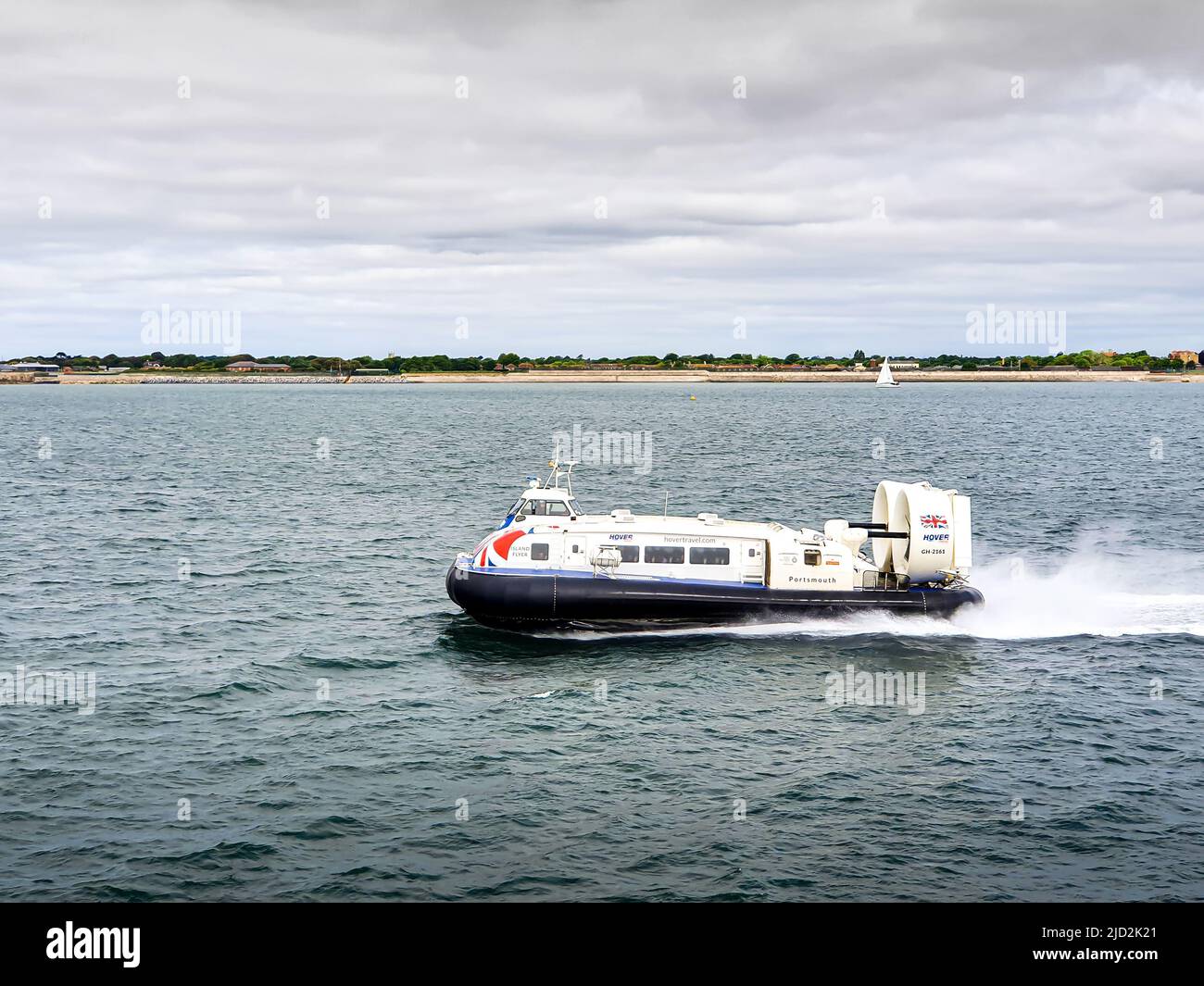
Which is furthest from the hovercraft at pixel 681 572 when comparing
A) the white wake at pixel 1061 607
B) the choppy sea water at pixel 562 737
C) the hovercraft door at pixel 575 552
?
the choppy sea water at pixel 562 737

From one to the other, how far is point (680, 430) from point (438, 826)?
12175 cm

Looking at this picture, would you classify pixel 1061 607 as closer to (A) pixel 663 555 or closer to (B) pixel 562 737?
(A) pixel 663 555

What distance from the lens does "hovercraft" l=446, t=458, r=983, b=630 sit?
3359 cm

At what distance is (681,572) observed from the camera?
34312mm

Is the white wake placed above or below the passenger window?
below

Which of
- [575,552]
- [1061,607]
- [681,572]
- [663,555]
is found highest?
[575,552]

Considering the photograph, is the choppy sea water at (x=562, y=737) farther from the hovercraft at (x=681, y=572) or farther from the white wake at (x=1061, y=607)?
the hovercraft at (x=681, y=572)

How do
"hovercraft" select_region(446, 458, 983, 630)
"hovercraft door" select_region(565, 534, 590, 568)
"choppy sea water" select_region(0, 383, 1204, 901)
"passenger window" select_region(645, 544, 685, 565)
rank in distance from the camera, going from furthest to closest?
1. "passenger window" select_region(645, 544, 685, 565)
2. "hovercraft door" select_region(565, 534, 590, 568)
3. "hovercraft" select_region(446, 458, 983, 630)
4. "choppy sea water" select_region(0, 383, 1204, 901)

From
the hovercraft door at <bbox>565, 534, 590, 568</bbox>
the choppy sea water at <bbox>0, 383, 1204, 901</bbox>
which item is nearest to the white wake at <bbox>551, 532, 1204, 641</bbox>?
the choppy sea water at <bbox>0, 383, 1204, 901</bbox>

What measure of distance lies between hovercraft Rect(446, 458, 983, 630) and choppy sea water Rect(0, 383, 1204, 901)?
2.72 ft

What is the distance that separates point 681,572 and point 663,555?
82 cm

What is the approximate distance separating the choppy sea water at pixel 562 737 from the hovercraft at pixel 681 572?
0.83m

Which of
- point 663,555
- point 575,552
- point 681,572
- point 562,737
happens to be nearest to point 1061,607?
point 681,572

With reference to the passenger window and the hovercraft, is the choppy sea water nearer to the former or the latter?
the hovercraft
